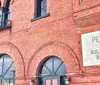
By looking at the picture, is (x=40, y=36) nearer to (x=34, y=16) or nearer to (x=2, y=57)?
(x=34, y=16)

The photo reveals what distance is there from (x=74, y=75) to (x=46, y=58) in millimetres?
2059

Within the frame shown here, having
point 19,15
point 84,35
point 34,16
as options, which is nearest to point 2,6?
point 19,15

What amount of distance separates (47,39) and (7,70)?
370 centimetres

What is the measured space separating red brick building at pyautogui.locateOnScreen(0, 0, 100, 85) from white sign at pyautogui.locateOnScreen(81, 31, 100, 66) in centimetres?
18

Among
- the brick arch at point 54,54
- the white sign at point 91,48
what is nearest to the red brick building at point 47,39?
the brick arch at point 54,54

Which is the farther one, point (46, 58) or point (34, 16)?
point (34, 16)

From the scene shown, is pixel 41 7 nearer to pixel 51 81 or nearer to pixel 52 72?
pixel 52 72

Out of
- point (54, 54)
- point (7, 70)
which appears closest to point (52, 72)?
point (54, 54)

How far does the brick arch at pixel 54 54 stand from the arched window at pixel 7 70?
5.35ft

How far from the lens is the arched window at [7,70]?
13086 mm

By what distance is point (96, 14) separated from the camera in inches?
357

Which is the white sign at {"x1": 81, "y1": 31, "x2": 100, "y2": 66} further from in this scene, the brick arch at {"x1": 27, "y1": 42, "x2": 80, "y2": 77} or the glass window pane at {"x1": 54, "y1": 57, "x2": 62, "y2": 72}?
the glass window pane at {"x1": 54, "y1": 57, "x2": 62, "y2": 72}

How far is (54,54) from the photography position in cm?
1079

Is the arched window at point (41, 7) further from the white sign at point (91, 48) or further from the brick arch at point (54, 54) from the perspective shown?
the white sign at point (91, 48)
